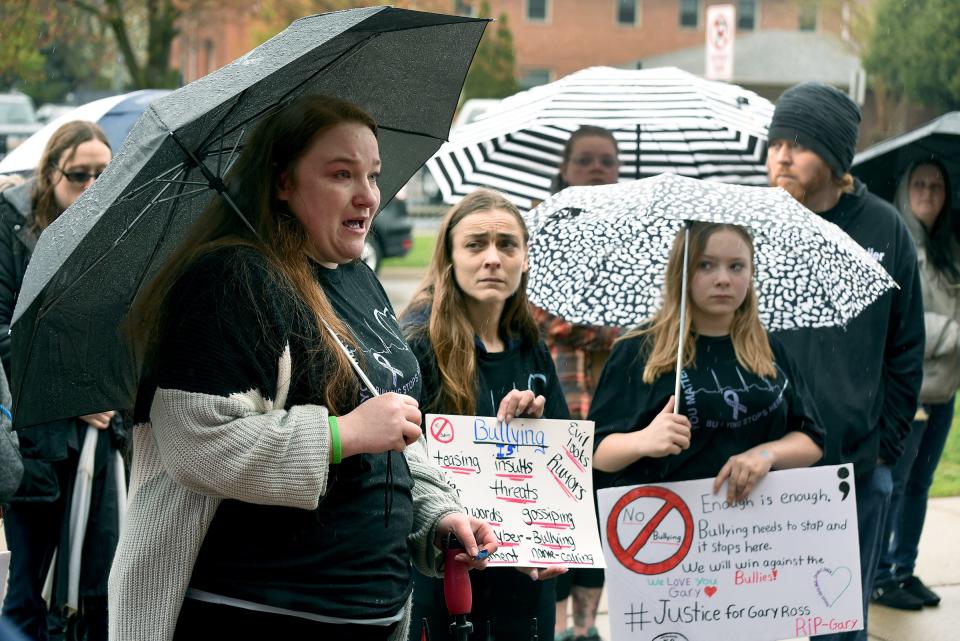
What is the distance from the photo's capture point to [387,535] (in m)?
2.76

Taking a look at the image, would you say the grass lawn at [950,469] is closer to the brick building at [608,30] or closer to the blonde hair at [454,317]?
the blonde hair at [454,317]

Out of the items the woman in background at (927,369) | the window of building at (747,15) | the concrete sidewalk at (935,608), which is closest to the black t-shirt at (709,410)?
the concrete sidewalk at (935,608)

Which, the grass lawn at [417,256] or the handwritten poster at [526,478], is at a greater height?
the handwritten poster at [526,478]

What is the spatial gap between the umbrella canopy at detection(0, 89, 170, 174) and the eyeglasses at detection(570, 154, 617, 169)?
2015 millimetres

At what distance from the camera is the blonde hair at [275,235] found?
2668mm

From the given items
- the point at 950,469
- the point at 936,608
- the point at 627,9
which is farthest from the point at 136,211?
the point at 627,9

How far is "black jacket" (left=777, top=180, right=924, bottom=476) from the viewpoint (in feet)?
15.9

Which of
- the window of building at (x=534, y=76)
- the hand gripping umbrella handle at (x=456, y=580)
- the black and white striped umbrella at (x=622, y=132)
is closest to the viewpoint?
the hand gripping umbrella handle at (x=456, y=580)

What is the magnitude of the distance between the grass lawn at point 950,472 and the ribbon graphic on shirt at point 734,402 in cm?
482

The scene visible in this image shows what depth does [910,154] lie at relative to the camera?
6727mm

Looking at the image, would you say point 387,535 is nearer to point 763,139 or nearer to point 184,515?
point 184,515

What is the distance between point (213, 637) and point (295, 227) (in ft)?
2.88

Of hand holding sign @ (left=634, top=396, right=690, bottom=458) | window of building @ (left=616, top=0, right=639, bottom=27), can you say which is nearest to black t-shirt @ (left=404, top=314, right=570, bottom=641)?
hand holding sign @ (left=634, top=396, right=690, bottom=458)

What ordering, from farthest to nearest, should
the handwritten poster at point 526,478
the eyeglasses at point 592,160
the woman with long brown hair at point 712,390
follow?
the eyeglasses at point 592,160 → the woman with long brown hair at point 712,390 → the handwritten poster at point 526,478
